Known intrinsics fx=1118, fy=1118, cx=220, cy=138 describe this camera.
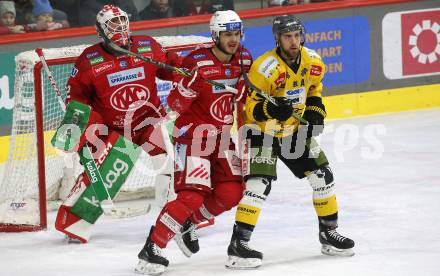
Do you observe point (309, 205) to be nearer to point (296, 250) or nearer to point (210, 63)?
point (296, 250)

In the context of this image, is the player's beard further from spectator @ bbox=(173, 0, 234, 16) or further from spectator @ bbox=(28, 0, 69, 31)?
spectator @ bbox=(173, 0, 234, 16)

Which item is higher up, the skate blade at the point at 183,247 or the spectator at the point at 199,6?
the spectator at the point at 199,6

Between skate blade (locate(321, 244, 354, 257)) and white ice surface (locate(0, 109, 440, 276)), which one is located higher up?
skate blade (locate(321, 244, 354, 257))

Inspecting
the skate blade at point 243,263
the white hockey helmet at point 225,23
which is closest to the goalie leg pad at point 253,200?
the skate blade at point 243,263

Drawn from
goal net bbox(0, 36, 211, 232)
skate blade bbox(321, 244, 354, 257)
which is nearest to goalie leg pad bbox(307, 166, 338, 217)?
skate blade bbox(321, 244, 354, 257)

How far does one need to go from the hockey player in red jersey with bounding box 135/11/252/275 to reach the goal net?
117 centimetres

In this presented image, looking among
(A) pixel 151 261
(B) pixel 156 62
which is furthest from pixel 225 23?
(A) pixel 151 261

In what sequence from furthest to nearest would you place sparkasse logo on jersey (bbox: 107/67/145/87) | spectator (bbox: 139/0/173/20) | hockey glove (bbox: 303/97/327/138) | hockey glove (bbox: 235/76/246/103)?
1. spectator (bbox: 139/0/173/20)
2. sparkasse logo on jersey (bbox: 107/67/145/87)
3. hockey glove (bbox: 235/76/246/103)
4. hockey glove (bbox: 303/97/327/138)

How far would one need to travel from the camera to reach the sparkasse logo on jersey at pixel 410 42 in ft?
31.8

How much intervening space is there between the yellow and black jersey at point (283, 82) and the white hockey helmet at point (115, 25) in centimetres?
97

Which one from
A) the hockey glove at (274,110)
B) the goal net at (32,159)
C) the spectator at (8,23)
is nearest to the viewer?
the hockey glove at (274,110)

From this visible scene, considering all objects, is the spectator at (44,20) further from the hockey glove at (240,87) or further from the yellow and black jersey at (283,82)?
the yellow and black jersey at (283,82)

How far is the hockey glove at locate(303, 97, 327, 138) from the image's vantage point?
5445 mm

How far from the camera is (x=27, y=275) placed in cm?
546
